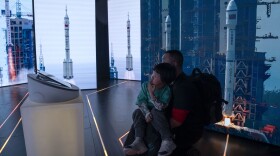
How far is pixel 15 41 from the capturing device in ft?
26.2

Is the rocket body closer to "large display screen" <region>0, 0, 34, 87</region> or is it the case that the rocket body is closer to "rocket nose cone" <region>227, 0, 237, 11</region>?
"large display screen" <region>0, 0, 34, 87</region>

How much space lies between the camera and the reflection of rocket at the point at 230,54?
350 cm

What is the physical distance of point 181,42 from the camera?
13.8 ft

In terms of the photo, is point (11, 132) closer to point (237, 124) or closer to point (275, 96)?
point (237, 124)

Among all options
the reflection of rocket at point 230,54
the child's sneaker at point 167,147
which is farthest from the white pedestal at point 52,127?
the reflection of rocket at point 230,54

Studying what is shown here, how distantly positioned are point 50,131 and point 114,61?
6.70m

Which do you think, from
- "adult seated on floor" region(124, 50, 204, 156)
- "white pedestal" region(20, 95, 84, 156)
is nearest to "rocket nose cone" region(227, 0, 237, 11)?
"adult seated on floor" region(124, 50, 204, 156)

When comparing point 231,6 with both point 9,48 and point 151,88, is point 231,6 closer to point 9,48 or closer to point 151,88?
point 151,88

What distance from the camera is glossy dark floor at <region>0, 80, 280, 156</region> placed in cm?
331

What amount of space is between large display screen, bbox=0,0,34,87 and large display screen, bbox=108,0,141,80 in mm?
2317

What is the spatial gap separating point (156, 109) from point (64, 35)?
4772 millimetres

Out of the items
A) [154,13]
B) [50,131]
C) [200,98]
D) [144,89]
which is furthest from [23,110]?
[154,13]

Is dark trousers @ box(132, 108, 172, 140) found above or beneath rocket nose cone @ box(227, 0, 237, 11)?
beneath

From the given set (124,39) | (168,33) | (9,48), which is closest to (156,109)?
(168,33)
